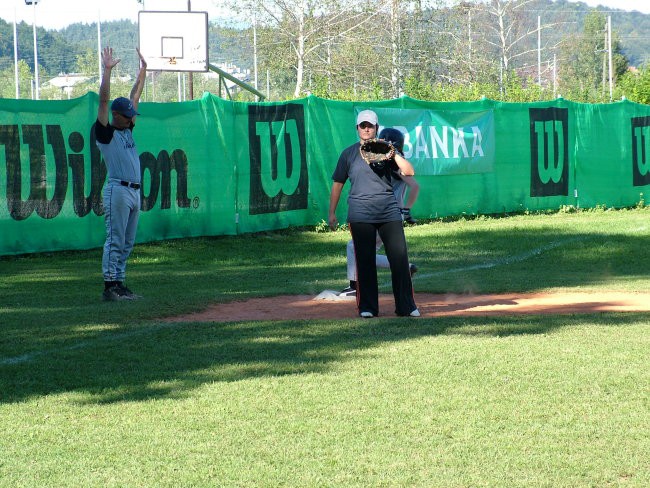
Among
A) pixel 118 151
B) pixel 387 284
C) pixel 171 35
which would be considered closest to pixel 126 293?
pixel 118 151

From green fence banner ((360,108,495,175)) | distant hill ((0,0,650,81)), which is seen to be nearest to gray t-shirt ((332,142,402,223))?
green fence banner ((360,108,495,175))

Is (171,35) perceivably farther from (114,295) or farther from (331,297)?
(331,297)

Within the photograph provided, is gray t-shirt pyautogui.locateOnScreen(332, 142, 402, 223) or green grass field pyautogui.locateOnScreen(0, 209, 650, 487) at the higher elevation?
gray t-shirt pyautogui.locateOnScreen(332, 142, 402, 223)

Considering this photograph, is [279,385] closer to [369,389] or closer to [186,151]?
[369,389]

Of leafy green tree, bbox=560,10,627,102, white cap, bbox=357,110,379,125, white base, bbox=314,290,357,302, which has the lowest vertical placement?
white base, bbox=314,290,357,302

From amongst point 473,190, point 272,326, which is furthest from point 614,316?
point 473,190

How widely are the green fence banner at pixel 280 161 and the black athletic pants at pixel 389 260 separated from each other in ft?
22.8

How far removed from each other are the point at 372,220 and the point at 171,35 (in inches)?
755

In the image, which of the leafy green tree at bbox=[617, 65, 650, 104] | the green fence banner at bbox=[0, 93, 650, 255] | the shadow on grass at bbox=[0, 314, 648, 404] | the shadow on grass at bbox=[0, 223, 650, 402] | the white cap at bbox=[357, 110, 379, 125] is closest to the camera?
the shadow on grass at bbox=[0, 314, 648, 404]

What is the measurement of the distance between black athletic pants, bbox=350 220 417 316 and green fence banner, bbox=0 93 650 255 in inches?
274

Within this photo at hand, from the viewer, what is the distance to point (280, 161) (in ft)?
63.4

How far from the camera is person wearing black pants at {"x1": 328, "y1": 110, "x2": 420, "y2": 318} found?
9656 millimetres

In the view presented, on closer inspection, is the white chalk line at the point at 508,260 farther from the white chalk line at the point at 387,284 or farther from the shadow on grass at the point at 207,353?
the shadow on grass at the point at 207,353

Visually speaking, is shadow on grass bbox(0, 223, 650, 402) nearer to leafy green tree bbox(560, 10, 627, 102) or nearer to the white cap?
the white cap
